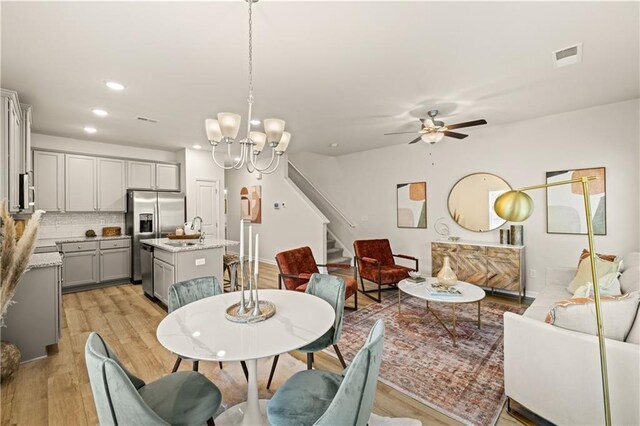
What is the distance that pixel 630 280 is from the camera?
256 centimetres

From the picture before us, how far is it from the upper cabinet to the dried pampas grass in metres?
4.18

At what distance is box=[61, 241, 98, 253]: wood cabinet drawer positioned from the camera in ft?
14.9

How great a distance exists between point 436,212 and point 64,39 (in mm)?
5189

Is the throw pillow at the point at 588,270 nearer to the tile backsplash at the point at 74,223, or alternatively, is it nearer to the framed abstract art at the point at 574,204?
the framed abstract art at the point at 574,204

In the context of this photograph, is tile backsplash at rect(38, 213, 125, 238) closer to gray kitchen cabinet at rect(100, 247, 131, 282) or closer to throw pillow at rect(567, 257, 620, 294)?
gray kitchen cabinet at rect(100, 247, 131, 282)

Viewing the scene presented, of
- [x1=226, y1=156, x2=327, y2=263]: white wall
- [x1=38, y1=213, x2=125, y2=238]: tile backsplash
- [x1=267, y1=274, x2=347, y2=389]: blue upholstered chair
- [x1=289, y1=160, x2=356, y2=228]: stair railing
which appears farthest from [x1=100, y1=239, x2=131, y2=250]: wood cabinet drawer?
[x1=267, y1=274, x2=347, y2=389]: blue upholstered chair

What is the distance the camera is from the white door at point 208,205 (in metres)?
6.04

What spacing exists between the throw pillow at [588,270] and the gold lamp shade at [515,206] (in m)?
1.79

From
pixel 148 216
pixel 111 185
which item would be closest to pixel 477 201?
pixel 148 216

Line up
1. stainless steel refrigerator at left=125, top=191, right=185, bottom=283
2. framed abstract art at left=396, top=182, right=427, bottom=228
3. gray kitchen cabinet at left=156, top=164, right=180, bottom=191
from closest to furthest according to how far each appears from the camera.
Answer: stainless steel refrigerator at left=125, top=191, right=185, bottom=283, framed abstract art at left=396, top=182, right=427, bottom=228, gray kitchen cabinet at left=156, top=164, right=180, bottom=191

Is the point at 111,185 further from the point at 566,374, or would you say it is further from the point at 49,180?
the point at 566,374

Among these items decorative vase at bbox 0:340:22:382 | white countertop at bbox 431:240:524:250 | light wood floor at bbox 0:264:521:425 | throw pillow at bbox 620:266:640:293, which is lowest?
light wood floor at bbox 0:264:521:425

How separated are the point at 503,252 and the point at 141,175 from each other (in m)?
6.39

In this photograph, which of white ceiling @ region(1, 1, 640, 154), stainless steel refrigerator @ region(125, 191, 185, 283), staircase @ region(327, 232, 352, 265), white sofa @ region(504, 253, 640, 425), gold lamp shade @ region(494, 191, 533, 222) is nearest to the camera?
white sofa @ region(504, 253, 640, 425)
